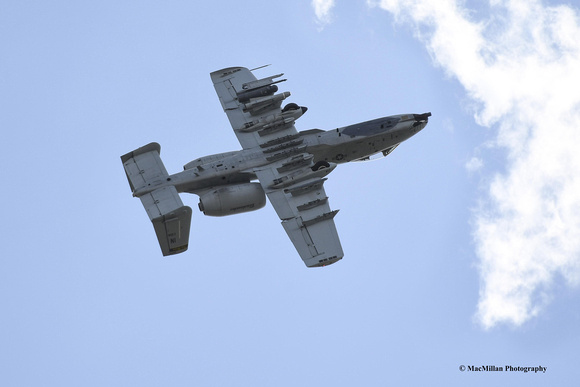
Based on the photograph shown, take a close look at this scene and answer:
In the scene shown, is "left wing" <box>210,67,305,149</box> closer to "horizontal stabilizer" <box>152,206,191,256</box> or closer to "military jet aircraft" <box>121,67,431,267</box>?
"military jet aircraft" <box>121,67,431,267</box>

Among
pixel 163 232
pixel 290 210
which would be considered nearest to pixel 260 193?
pixel 290 210

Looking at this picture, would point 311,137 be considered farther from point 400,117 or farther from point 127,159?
point 127,159

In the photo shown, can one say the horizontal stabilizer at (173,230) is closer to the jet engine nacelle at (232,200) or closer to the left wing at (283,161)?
the jet engine nacelle at (232,200)

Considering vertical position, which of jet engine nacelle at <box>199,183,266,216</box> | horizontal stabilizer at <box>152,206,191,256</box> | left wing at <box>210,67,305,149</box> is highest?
left wing at <box>210,67,305,149</box>

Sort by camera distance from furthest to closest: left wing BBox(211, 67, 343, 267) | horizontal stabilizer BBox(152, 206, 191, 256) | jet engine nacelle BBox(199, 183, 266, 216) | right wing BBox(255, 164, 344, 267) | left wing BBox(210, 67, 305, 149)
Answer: left wing BBox(210, 67, 305, 149), jet engine nacelle BBox(199, 183, 266, 216), left wing BBox(211, 67, 343, 267), horizontal stabilizer BBox(152, 206, 191, 256), right wing BBox(255, 164, 344, 267)

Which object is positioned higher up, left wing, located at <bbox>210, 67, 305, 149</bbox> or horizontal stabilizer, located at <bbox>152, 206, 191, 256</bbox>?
left wing, located at <bbox>210, 67, 305, 149</bbox>

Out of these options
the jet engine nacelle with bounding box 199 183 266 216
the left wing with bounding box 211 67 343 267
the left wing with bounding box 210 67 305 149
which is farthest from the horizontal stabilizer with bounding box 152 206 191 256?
the left wing with bounding box 210 67 305 149

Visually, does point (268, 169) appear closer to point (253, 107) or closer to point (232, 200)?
point (232, 200)

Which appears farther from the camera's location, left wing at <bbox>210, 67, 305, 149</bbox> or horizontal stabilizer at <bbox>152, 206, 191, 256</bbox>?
left wing at <bbox>210, 67, 305, 149</bbox>

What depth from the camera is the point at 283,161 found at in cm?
7362

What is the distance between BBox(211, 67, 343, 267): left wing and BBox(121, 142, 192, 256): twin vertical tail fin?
624cm

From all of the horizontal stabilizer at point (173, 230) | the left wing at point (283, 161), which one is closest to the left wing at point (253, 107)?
the left wing at point (283, 161)

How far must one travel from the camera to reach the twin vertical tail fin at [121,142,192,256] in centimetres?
6925

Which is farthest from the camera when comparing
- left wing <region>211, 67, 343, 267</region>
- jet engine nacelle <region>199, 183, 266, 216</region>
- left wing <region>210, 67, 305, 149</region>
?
left wing <region>210, 67, 305, 149</region>
